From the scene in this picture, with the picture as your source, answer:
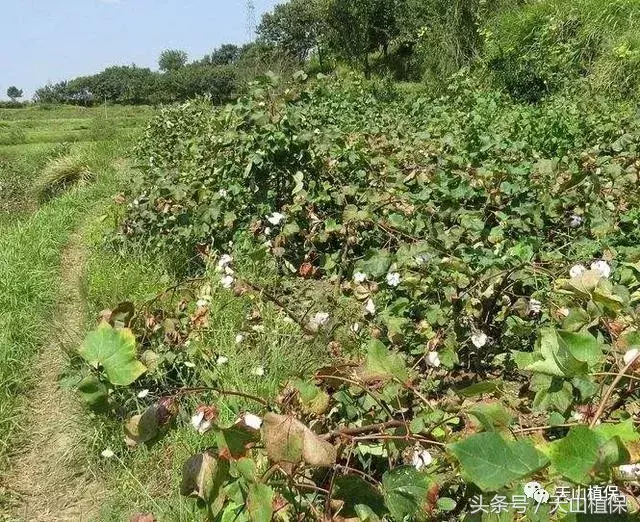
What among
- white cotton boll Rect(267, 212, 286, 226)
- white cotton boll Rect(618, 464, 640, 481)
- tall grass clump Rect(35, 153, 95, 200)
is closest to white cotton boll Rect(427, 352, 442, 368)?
white cotton boll Rect(618, 464, 640, 481)

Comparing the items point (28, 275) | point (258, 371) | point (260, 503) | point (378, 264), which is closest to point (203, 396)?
point (258, 371)

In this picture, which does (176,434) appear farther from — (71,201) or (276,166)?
(71,201)

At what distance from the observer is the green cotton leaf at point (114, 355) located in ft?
4.62

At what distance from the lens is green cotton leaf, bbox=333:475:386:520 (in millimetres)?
1307

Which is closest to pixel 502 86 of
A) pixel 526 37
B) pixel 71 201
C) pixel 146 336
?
pixel 526 37

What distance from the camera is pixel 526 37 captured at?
34.3 ft

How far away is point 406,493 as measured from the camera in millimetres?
1201

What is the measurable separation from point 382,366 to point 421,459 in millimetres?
192

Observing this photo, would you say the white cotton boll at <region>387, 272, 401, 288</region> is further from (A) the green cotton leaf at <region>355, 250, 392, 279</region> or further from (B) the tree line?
(B) the tree line

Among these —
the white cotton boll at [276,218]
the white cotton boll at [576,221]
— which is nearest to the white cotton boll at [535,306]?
the white cotton boll at [576,221]

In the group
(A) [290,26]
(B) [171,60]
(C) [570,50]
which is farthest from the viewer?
(B) [171,60]

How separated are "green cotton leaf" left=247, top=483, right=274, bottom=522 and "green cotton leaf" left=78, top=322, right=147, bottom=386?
0.38 m

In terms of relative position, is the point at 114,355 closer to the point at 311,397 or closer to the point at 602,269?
the point at 311,397

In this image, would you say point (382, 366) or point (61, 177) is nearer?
point (382, 366)
